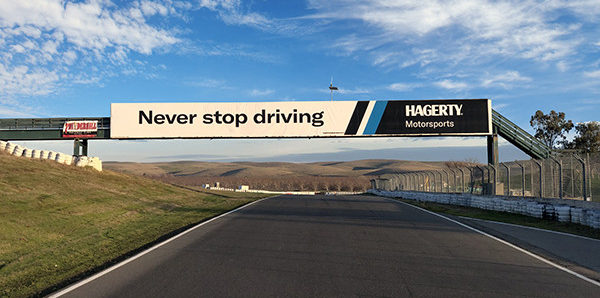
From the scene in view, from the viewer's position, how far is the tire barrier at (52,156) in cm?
2883

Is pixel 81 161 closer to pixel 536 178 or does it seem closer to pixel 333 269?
pixel 536 178

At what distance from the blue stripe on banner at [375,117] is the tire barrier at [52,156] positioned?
800 inches

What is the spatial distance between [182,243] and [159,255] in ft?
4.96

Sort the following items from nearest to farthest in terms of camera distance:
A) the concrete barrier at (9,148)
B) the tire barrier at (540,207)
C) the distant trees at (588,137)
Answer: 1. the tire barrier at (540,207)
2. the concrete barrier at (9,148)
3. the distant trees at (588,137)

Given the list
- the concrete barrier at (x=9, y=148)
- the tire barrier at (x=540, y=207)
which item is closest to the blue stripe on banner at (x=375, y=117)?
the tire barrier at (x=540, y=207)

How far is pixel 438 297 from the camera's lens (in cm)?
564

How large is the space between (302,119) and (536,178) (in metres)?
17.9

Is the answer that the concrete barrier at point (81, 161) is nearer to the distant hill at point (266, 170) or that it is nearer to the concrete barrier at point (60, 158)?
the concrete barrier at point (60, 158)

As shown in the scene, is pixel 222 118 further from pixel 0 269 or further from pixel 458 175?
pixel 0 269

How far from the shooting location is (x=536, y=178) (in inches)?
741

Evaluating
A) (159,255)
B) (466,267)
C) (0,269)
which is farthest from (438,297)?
(0,269)

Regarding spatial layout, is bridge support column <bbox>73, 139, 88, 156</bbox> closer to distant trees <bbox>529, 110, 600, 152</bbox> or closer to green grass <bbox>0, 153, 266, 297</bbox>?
green grass <bbox>0, 153, 266, 297</bbox>

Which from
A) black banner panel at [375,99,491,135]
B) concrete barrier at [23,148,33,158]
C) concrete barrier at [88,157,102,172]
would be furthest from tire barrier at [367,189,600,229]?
concrete barrier at [23,148,33,158]

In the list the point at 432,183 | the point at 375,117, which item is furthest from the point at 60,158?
the point at 432,183
